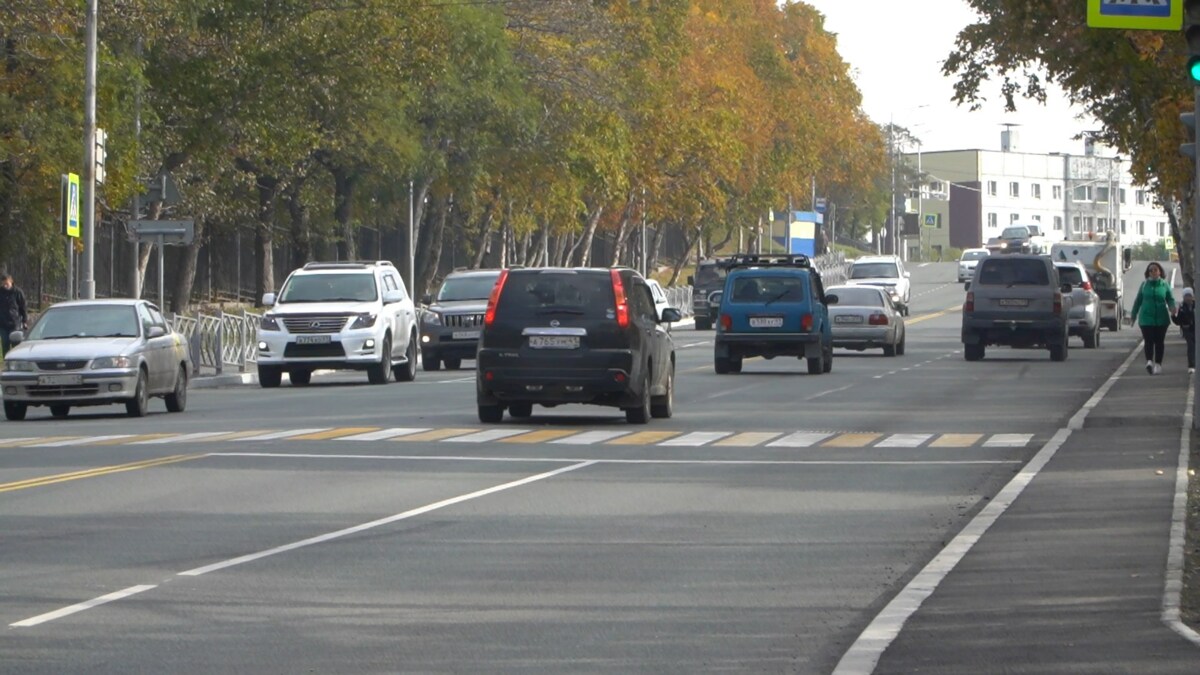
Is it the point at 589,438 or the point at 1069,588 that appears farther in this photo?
the point at 589,438

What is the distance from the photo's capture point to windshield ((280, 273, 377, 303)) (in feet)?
117

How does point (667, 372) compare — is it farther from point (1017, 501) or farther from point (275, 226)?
point (275, 226)

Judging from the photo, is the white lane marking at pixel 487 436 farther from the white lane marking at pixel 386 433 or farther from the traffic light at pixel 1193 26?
the traffic light at pixel 1193 26

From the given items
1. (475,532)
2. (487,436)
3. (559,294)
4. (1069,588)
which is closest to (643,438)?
(487,436)

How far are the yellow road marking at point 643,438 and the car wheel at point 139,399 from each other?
23.2ft

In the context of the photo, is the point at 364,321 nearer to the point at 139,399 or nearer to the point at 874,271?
the point at 139,399

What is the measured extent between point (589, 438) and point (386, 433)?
2.17 m

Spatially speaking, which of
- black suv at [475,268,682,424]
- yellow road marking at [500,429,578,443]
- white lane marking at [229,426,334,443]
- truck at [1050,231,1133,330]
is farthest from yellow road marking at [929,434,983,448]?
truck at [1050,231,1133,330]

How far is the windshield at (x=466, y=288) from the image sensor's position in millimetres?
40938

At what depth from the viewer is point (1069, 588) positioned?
11070 millimetres

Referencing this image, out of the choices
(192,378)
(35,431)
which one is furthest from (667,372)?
(192,378)

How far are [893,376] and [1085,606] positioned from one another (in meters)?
26.8

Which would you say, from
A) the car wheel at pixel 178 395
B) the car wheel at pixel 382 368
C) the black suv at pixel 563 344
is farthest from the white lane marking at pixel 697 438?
the car wheel at pixel 382 368

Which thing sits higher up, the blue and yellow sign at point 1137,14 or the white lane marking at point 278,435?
Result: the blue and yellow sign at point 1137,14
